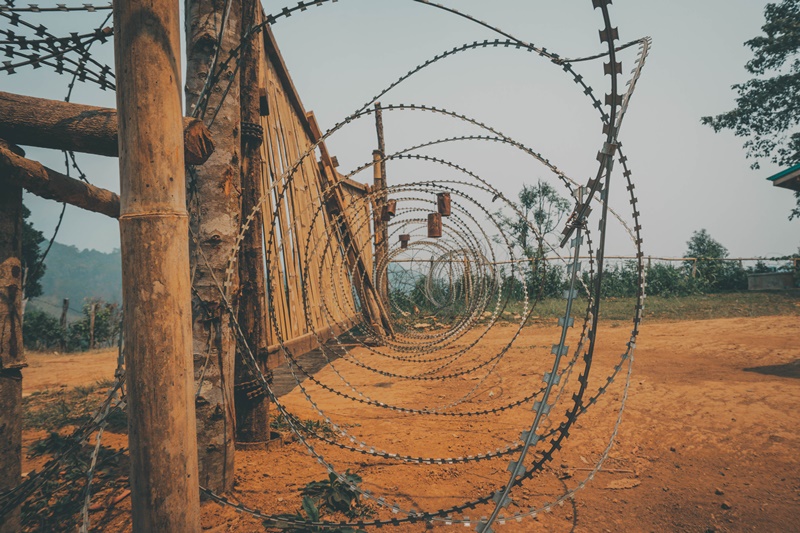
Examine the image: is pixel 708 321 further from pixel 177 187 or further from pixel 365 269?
pixel 177 187

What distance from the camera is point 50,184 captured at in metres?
2.23

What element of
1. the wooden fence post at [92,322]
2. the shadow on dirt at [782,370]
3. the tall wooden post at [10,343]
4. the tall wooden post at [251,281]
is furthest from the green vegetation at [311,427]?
the wooden fence post at [92,322]

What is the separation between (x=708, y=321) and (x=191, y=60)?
11898 millimetres

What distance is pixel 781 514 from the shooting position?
101 inches

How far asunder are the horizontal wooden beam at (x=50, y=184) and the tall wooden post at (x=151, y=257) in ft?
3.05

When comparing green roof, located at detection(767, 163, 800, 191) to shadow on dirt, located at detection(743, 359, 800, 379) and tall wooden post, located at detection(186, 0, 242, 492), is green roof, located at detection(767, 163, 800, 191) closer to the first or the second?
shadow on dirt, located at detection(743, 359, 800, 379)

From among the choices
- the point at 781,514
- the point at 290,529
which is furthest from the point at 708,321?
the point at 290,529


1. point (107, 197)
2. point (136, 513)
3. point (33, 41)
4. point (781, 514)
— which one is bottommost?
point (781, 514)

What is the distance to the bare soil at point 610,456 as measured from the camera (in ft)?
8.73

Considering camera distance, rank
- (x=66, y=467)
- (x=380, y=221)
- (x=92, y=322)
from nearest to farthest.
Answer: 1. (x=66, y=467)
2. (x=380, y=221)
3. (x=92, y=322)

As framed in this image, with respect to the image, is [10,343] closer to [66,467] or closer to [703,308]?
[66,467]

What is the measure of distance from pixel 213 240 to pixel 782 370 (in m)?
6.74

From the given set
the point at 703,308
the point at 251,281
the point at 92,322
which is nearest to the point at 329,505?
the point at 251,281

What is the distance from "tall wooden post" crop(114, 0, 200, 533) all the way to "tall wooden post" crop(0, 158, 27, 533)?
1067 millimetres
